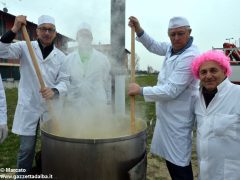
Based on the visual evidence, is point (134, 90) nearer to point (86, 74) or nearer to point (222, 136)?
point (222, 136)

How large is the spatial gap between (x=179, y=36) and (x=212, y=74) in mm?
594

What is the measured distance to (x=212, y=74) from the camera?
103 inches

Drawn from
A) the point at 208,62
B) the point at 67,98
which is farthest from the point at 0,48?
the point at 208,62

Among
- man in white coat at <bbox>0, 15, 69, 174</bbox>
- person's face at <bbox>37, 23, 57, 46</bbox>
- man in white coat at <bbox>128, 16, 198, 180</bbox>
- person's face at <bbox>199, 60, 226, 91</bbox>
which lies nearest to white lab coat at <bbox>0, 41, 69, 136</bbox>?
man in white coat at <bbox>0, 15, 69, 174</bbox>

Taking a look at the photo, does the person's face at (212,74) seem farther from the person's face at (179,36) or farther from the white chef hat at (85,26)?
the white chef hat at (85,26)

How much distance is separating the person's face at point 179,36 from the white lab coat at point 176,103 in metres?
0.09

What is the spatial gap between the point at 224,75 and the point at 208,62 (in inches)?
7.7

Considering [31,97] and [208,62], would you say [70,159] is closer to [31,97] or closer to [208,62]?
[31,97]

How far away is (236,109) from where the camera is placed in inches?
100

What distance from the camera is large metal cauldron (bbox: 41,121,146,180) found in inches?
98.7

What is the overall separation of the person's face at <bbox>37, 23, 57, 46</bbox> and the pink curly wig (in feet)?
5.77

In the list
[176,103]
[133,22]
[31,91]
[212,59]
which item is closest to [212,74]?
[212,59]

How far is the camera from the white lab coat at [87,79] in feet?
12.5

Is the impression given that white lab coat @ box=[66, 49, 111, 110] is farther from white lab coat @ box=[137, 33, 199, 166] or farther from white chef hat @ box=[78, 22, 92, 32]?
→ white lab coat @ box=[137, 33, 199, 166]
